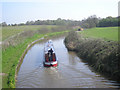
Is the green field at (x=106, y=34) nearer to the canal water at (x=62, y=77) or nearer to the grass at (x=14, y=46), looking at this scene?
the canal water at (x=62, y=77)

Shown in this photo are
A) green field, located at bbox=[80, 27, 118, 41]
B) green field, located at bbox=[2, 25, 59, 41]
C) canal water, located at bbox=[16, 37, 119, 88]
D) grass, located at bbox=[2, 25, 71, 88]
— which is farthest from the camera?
green field, located at bbox=[2, 25, 59, 41]

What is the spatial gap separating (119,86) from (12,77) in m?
9.17

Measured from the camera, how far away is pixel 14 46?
28000mm

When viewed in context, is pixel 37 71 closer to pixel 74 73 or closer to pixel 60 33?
pixel 74 73

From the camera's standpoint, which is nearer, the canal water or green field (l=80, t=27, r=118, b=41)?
the canal water

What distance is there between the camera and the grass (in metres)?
13.0

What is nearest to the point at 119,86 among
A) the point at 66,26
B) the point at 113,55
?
the point at 113,55

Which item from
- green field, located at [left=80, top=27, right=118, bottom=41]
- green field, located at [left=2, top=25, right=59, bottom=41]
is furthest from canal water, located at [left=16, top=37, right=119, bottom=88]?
green field, located at [left=2, top=25, right=59, bottom=41]

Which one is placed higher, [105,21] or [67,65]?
[105,21]

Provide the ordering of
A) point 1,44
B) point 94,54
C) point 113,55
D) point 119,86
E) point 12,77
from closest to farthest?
point 119,86 < point 12,77 < point 113,55 < point 94,54 < point 1,44

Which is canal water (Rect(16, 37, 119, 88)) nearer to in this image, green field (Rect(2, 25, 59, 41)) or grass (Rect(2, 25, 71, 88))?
grass (Rect(2, 25, 71, 88))

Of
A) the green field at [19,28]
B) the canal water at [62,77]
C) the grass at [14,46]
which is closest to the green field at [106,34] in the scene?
the canal water at [62,77]

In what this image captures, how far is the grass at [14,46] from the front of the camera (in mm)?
13026

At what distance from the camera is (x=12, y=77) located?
41.3ft
